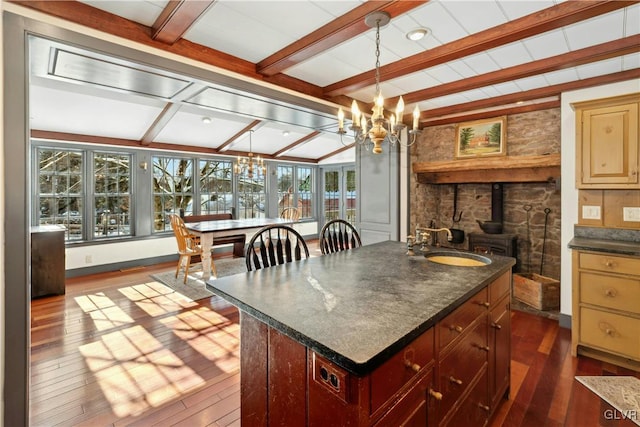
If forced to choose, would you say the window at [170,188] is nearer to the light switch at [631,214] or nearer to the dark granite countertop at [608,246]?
the dark granite countertop at [608,246]

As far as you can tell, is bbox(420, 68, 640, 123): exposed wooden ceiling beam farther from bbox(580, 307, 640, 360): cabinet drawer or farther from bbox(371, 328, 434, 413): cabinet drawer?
bbox(371, 328, 434, 413): cabinet drawer

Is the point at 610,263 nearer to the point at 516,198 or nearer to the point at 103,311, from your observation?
the point at 516,198

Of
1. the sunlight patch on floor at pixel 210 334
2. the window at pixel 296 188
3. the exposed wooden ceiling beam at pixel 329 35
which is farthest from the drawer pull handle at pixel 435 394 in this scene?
the window at pixel 296 188

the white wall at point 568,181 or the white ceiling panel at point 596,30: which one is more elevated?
the white ceiling panel at point 596,30

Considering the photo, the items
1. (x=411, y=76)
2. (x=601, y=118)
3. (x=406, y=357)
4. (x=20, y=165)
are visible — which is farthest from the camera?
(x=411, y=76)

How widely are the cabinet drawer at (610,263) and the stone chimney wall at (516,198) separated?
1.60m

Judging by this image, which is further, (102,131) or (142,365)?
(102,131)

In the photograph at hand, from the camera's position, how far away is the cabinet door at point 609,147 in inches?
99.2

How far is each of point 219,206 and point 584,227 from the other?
6.42 m

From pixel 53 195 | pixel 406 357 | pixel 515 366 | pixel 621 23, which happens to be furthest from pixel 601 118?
pixel 53 195

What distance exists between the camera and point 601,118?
263cm

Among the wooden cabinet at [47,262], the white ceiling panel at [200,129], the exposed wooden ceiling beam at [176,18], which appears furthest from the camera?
the white ceiling panel at [200,129]

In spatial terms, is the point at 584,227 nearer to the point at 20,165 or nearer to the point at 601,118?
the point at 601,118

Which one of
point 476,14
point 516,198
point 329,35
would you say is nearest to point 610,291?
point 516,198
